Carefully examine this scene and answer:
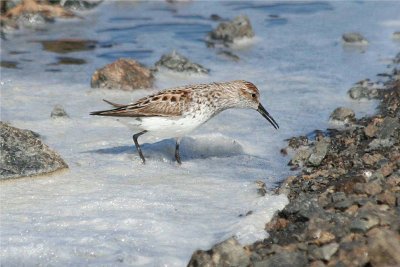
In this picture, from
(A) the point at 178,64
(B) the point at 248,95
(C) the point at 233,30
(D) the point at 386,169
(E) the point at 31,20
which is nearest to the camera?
(D) the point at 386,169

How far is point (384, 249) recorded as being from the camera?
6434mm

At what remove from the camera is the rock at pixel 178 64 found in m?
14.2

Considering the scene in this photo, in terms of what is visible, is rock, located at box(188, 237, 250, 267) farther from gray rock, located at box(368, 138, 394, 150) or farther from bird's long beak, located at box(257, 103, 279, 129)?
bird's long beak, located at box(257, 103, 279, 129)

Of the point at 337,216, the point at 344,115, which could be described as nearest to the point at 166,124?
the point at 344,115

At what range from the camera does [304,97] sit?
42.4 feet

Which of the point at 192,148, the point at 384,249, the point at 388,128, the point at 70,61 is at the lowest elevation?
the point at 70,61

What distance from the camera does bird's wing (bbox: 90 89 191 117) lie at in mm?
9727

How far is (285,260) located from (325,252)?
1.02 ft

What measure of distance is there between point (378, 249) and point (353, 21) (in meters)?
11.8

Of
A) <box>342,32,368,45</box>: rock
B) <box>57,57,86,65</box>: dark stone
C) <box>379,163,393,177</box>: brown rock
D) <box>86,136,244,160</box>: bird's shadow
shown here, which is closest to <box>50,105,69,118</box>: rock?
<box>86,136,244,160</box>: bird's shadow

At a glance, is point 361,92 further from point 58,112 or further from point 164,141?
point 58,112

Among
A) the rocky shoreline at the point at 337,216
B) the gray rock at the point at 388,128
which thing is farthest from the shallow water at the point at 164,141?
the gray rock at the point at 388,128

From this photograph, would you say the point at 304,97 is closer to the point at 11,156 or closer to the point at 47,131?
the point at 47,131

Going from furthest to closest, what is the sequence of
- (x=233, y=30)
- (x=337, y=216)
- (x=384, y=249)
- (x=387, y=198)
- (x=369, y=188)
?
1. (x=233, y=30)
2. (x=369, y=188)
3. (x=387, y=198)
4. (x=337, y=216)
5. (x=384, y=249)
